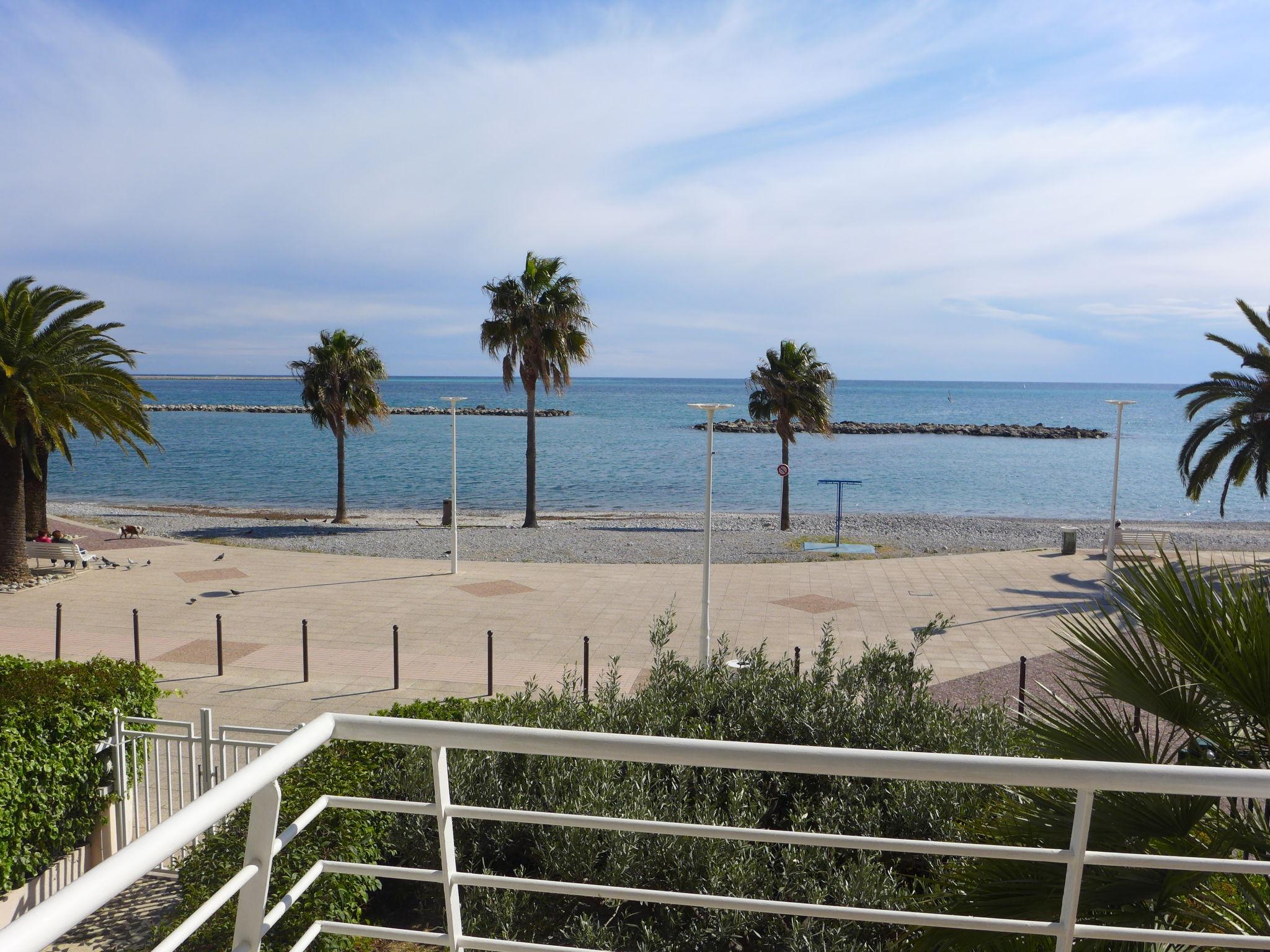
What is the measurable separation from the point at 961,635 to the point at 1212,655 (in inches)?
546

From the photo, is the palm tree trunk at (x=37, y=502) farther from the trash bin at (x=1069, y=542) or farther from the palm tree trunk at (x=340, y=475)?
the trash bin at (x=1069, y=542)

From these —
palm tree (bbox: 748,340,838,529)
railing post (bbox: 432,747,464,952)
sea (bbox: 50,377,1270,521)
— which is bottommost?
sea (bbox: 50,377,1270,521)

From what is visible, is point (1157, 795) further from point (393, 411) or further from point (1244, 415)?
point (393, 411)

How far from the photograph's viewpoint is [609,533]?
30.9 m

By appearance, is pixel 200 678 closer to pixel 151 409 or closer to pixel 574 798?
pixel 574 798

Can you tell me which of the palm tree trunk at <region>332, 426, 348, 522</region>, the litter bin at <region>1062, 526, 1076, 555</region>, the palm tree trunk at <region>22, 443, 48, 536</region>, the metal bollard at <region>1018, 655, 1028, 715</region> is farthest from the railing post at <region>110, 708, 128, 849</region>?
the palm tree trunk at <region>332, 426, 348, 522</region>

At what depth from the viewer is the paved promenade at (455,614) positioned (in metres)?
13.4

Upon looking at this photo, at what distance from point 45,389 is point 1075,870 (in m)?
21.5

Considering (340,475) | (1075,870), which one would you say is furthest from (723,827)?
(340,475)

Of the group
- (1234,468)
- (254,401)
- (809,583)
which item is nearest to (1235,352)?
(1234,468)

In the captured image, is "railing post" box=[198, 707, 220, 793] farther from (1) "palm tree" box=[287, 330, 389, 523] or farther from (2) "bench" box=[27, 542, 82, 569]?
(1) "palm tree" box=[287, 330, 389, 523]

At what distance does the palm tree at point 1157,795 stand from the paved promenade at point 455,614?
26.2 ft

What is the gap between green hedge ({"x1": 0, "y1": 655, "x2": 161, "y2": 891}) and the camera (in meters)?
6.96

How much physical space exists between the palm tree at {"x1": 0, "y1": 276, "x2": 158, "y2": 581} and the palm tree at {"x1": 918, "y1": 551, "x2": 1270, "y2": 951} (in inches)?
784
